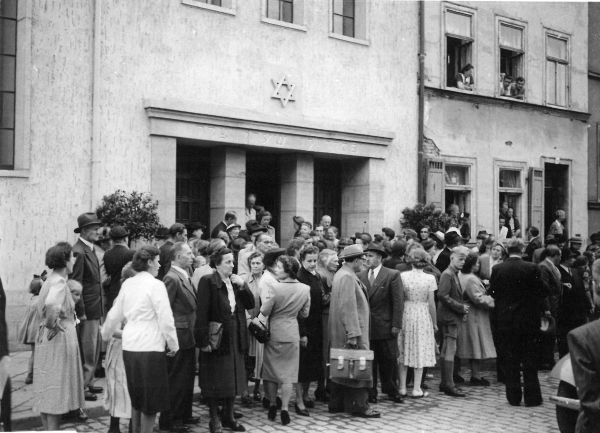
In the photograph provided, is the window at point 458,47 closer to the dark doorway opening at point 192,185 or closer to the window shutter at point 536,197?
the window shutter at point 536,197

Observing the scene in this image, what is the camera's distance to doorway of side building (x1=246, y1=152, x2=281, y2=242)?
15.8m

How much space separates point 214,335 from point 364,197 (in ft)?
31.3

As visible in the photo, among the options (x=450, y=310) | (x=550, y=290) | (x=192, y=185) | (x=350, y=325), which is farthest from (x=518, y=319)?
(x=192, y=185)

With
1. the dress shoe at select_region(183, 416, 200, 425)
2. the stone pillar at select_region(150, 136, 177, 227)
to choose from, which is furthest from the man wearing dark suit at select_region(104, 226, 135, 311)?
the stone pillar at select_region(150, 136, 177, 227)

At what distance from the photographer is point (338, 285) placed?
833 cm

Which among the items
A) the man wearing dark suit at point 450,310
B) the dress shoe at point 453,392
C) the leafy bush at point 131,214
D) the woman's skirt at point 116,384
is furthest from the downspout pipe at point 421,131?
the woman's skirt at point 116,384

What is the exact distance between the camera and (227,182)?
46.1 feet

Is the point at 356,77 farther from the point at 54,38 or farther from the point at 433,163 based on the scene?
the point at 54,38

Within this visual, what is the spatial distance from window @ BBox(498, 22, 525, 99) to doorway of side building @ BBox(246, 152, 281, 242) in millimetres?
7022

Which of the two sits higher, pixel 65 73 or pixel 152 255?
pixel 65 73

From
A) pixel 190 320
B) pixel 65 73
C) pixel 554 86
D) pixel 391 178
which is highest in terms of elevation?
pixel 554 86

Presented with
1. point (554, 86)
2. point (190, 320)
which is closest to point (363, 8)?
point (554, 86)

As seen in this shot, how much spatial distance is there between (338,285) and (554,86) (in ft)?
48.1

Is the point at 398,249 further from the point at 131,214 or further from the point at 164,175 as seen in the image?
the point at 164,175
